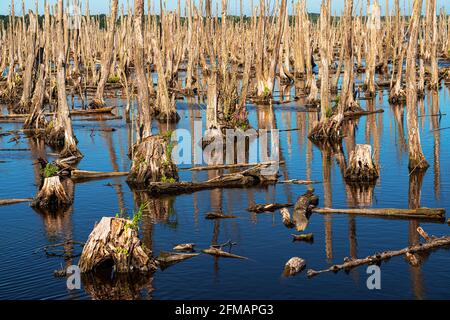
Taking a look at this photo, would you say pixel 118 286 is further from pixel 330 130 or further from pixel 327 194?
pixel 330 130

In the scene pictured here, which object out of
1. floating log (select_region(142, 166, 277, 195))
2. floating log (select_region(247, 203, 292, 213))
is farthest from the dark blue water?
floating log (select_region(142, 166, 277, 195))

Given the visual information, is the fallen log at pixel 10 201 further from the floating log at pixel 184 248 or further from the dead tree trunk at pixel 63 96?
the floating log at pixel 184 248

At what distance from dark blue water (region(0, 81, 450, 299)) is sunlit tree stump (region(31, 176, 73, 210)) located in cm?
34

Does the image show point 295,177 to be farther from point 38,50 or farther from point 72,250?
point 38,50

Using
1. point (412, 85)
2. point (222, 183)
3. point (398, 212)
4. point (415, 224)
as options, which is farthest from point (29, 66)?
point (415, 224)

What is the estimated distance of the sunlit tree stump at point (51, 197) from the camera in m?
20.5

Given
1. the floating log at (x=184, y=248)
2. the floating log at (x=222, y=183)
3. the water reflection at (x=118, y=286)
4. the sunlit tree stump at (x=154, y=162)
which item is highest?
the sunlit tree stump at (x=154, y=162)

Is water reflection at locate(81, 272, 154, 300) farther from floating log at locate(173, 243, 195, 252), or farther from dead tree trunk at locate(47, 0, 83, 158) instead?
dead tree trunk at locate(47, 0, 83, 158)

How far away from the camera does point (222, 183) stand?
22141 mm

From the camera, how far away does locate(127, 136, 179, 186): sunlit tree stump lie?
21.9 m

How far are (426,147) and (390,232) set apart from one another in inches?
482

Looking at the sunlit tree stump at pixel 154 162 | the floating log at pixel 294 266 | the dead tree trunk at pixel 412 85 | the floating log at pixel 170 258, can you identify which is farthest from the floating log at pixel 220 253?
the dead tree trunk at pixel 412 85

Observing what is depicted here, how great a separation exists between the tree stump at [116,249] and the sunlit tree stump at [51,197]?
18.4ft

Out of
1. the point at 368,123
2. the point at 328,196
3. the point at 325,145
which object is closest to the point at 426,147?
the point at 325,145
